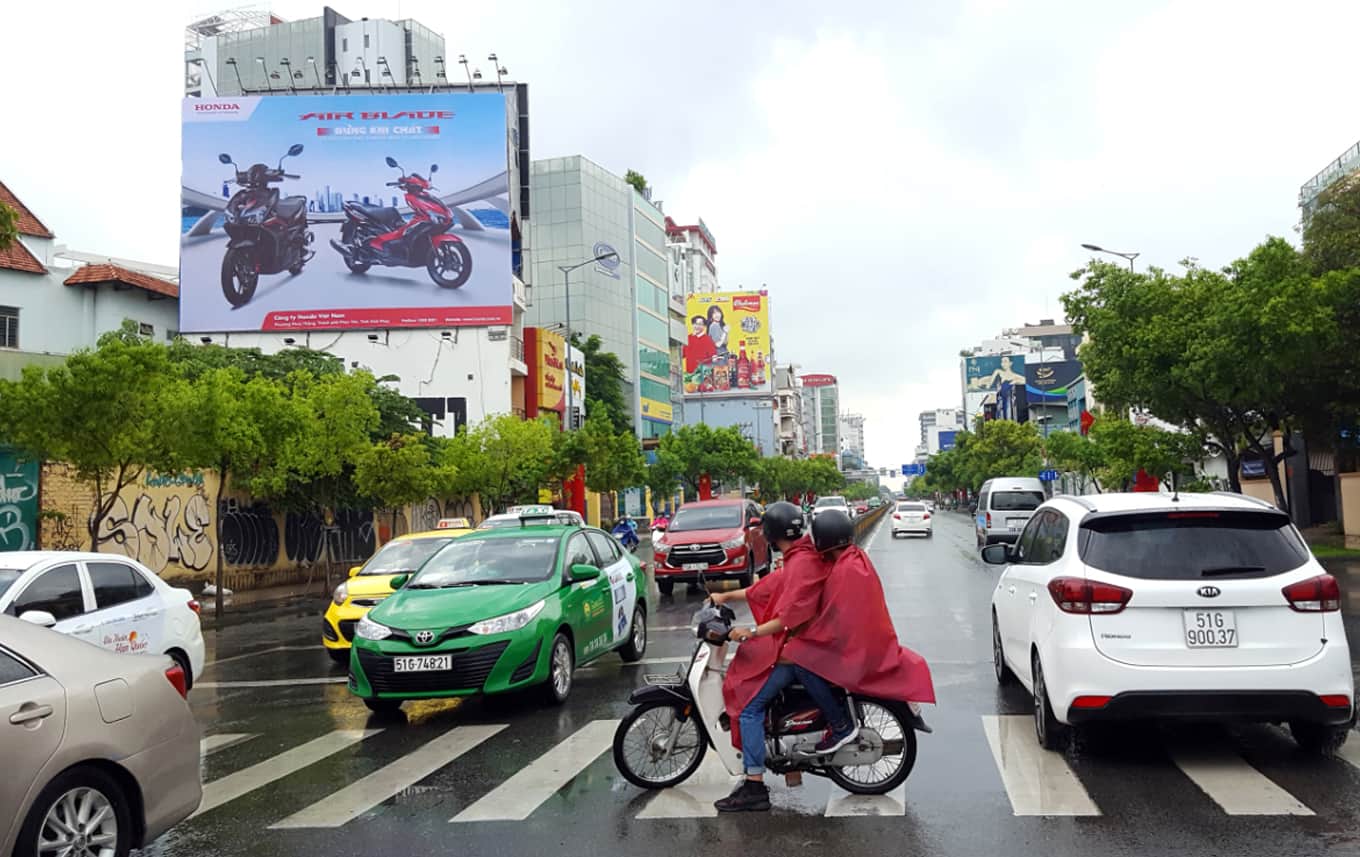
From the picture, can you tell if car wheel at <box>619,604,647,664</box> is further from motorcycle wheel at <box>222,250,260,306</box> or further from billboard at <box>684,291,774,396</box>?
billboard at <box>684,291,774,396</box>

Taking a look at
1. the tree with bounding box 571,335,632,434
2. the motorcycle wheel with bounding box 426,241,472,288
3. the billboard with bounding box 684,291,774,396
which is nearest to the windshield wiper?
the motorcycle wheel with bounding box 426,241,472,288

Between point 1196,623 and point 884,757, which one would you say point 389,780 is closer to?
point 884,757

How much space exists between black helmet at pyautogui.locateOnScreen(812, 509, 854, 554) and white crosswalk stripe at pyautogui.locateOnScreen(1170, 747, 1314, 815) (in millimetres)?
2448

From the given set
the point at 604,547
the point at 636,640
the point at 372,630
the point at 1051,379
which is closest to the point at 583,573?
the point at 372,630

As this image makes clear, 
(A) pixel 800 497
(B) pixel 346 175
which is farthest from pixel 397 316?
(A) pixel 800 497

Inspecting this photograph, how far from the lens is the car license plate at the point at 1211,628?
22.4 feet

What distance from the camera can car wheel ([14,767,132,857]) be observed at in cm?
468

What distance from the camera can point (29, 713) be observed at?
15.6ft

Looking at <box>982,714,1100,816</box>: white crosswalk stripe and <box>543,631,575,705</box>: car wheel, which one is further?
<box>543,631,575,705</box>: car wheel

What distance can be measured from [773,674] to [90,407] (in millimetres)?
15941

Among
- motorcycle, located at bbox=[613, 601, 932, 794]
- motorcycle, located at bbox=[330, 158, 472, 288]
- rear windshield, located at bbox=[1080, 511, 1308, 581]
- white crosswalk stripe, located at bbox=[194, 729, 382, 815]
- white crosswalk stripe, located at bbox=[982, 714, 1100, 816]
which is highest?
motorcycle, located at bbox=[330, 158, 472, 288]

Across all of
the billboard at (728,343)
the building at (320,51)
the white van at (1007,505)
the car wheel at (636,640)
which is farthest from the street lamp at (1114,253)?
the billboard at (728,343)

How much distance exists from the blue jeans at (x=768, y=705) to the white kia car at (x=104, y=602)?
5.56 m

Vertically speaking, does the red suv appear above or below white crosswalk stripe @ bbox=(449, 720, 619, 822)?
above
